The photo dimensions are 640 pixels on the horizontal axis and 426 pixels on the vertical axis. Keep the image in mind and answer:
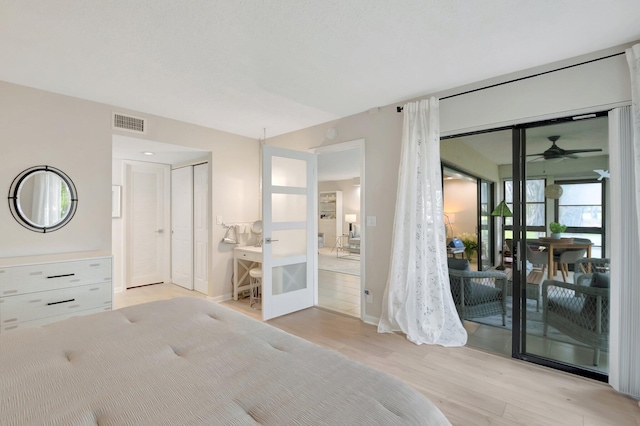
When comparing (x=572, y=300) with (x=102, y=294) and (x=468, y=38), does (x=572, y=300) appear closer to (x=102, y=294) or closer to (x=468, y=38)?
(x=468, y=38)

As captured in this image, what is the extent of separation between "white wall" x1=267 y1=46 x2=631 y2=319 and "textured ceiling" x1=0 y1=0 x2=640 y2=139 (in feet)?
0.52

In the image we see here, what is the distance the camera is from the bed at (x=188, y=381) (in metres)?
0.89

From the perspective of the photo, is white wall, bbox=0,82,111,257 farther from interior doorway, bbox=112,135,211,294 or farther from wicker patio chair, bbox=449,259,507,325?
wicker patio chair, bbox=449,259,507,325

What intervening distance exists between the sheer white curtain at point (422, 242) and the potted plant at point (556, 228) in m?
0.85

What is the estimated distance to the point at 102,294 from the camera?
2846mm

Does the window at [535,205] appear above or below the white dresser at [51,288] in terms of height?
above

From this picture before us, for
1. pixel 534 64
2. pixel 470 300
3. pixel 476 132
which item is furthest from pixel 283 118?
pixel 470 300

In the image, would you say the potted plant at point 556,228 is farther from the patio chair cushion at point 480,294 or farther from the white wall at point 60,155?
the white wall at point 60,155

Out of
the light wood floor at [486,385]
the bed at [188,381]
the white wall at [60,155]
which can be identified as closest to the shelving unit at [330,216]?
the light wood floor at [486,385]

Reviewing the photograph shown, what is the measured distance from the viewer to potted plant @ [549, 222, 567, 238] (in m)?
2.49

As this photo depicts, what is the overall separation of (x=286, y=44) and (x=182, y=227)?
385cm

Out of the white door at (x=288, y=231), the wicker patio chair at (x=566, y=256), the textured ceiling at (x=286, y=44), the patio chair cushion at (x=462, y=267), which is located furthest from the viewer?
the white door at (x=288, y=231)

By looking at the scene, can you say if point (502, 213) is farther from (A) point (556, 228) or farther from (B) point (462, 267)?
(B) point (462, 267)

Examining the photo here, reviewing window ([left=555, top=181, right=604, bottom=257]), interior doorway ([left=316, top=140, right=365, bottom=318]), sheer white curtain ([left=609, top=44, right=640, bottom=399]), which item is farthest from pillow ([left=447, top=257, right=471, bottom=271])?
sheer white curtain ([left=609, top=44, right=640, bottom=399])
